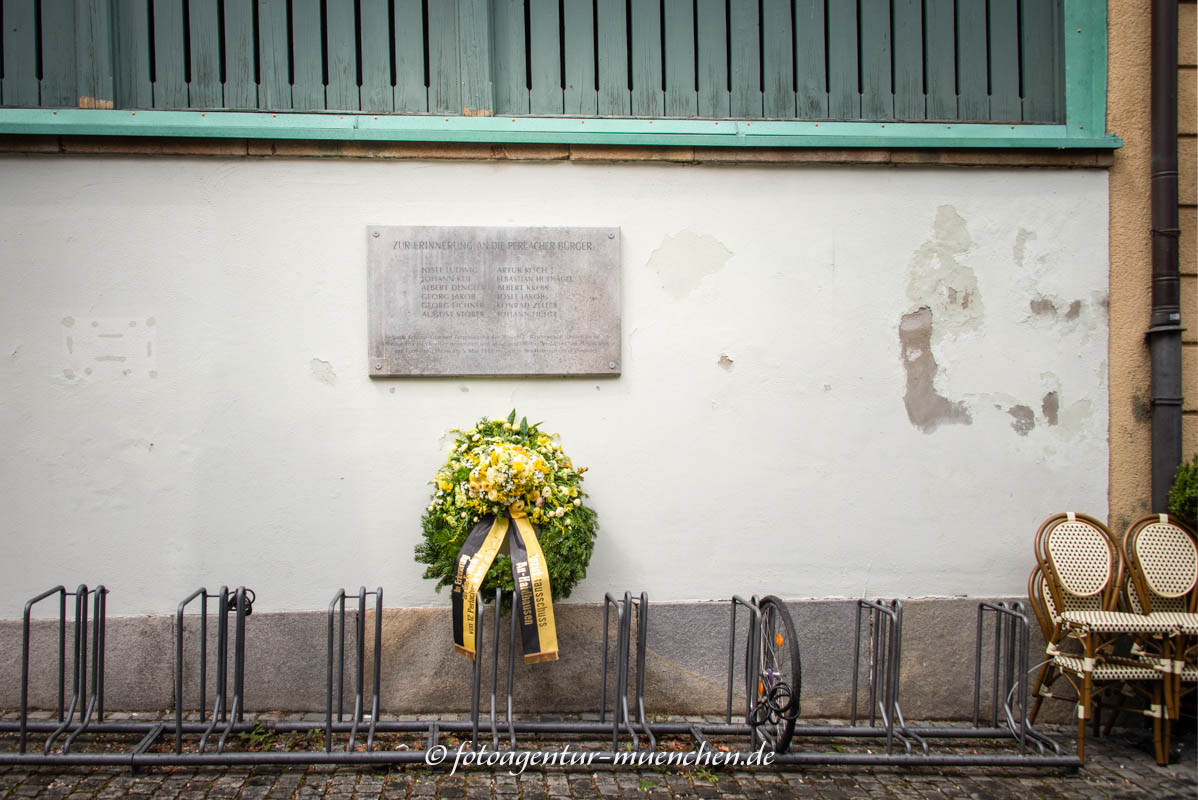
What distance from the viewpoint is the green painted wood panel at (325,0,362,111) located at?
5.08m

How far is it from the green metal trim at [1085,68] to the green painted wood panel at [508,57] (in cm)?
352

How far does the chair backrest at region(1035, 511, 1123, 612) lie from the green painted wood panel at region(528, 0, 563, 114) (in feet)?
13.2

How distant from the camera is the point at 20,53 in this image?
193 inches

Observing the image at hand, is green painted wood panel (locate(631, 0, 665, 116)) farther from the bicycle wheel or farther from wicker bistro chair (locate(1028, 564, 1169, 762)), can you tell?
wicker bistro chair (locate(1028, 564, 1169, 762))

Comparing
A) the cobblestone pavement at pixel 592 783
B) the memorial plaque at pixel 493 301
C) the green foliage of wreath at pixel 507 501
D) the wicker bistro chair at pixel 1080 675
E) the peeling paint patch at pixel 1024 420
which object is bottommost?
the cobblestone pavement at pixel 592 783

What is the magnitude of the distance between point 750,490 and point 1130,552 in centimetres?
223

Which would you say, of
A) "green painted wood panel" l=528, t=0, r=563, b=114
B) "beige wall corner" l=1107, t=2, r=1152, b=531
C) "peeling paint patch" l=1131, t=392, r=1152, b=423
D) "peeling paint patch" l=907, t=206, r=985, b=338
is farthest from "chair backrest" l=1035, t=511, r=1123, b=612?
"green painted wood panel" l=528, t=0, r=563, b=114

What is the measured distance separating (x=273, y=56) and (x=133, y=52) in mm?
838

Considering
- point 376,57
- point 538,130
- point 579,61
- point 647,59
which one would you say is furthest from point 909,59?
point 376,57

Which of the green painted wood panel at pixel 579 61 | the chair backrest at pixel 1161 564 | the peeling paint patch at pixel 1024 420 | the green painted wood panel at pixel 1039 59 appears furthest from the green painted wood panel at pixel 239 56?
the chair backrest at pixel 1161 564

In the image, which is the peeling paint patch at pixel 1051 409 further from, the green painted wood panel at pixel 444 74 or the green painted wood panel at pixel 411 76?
the green painted wood panel at pixel 411 76

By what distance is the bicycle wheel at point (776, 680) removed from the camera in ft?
12.9

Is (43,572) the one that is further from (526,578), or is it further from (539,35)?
(539,35)

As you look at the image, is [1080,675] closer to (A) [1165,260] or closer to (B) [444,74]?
(A) [1165,260]
